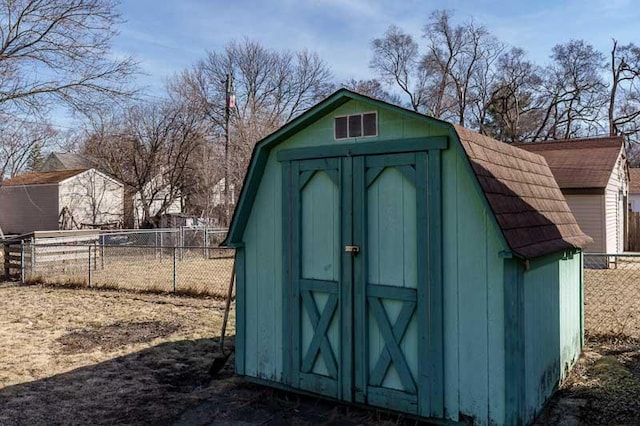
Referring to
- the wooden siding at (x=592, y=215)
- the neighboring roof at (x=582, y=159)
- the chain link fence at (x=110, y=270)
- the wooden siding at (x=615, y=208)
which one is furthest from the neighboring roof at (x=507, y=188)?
the wooden siding at (x=615, y=208)

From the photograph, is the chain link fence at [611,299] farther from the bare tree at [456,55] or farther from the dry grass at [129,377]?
the bare tree at [456,55]

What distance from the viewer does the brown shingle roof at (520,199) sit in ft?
11.1

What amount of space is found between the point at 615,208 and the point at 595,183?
8.86 feet

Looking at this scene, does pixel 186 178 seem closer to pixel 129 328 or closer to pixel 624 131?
pixel 129 328

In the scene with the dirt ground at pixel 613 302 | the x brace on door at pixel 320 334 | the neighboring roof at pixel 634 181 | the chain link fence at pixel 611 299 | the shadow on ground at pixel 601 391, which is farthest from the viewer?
the neighboring roof at pixel 634 181

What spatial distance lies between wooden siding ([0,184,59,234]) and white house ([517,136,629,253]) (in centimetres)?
2258

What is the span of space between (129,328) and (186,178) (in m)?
20.8

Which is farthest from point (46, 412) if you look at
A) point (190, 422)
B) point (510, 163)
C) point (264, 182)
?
point (510, 163)

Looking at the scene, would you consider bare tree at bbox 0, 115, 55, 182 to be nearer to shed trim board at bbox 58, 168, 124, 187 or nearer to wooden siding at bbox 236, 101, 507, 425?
shed trim board at bbox 58, 168, 124, 187

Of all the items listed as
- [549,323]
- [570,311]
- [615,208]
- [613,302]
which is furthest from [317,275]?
[615,208]

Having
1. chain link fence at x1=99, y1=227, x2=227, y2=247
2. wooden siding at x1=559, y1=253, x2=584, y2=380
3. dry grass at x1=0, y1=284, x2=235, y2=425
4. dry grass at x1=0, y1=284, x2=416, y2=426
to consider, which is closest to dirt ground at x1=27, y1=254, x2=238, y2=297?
dry grass at x1=0, y1=284, x2=235, y2=425

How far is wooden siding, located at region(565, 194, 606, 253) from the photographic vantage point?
13.6 meters

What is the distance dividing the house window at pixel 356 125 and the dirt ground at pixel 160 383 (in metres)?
2.20

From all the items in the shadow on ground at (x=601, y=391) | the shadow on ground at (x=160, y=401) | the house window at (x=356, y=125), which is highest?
the house window at (x=356, y=125)
